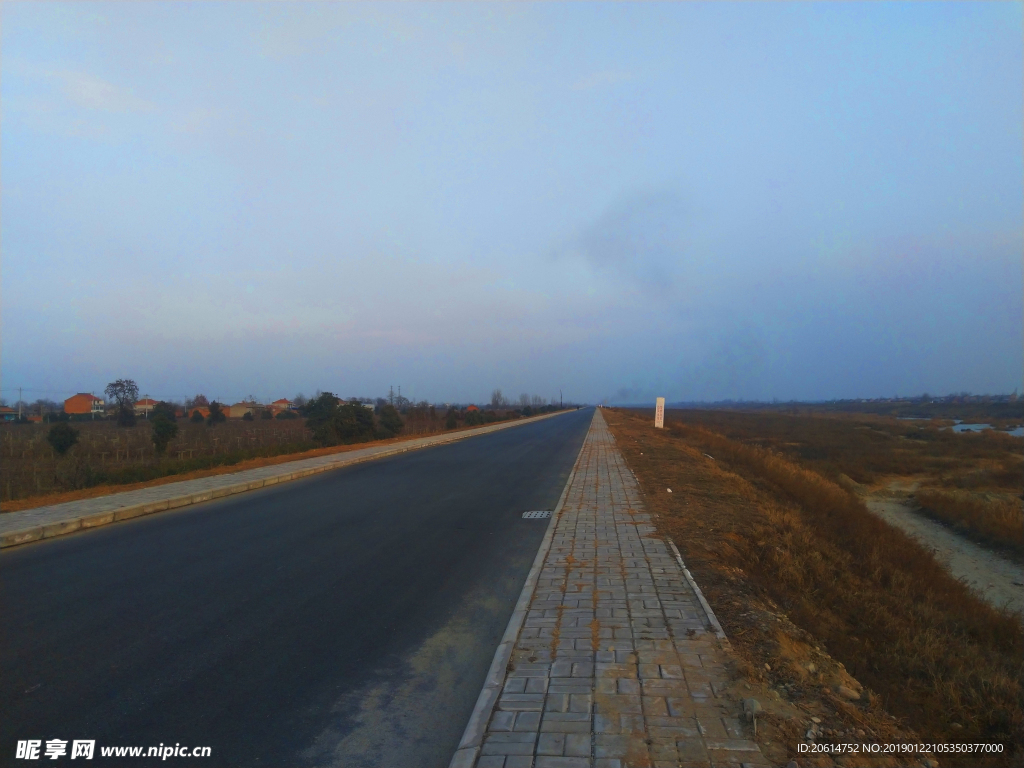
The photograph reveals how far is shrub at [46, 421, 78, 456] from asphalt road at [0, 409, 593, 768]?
1470cm

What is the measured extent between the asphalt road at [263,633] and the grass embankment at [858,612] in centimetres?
216

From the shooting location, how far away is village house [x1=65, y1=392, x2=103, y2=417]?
57.2 meters

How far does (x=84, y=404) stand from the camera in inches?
2482

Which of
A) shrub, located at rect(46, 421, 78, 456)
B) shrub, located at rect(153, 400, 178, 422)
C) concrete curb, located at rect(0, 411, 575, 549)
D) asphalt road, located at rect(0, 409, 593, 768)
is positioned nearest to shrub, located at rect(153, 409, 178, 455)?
shrub, located at rect(153, 400, 178, 422)

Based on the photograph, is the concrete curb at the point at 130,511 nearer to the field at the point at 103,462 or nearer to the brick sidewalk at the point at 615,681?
the field at the point at 103,462

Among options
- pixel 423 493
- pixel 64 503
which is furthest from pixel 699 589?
pixel 64 503

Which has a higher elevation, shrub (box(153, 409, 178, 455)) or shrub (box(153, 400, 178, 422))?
shrub (box(153, 400, 178, 422))

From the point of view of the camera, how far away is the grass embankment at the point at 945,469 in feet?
57.2

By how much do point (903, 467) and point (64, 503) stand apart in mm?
34763

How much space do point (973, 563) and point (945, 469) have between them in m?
20.5

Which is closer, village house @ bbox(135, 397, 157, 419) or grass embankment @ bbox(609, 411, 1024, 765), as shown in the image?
grass embankment @ bbox(609, 411, 1024, 765)

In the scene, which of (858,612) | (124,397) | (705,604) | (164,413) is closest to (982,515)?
(858,612)

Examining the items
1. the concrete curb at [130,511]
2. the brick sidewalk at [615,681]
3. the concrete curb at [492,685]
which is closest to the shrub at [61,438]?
the concrete curb at [130,511]

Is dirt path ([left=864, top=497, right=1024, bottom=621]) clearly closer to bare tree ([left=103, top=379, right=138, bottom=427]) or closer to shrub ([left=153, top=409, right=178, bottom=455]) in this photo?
shrub ([left=153, top=409, right=178, bottom=455])
